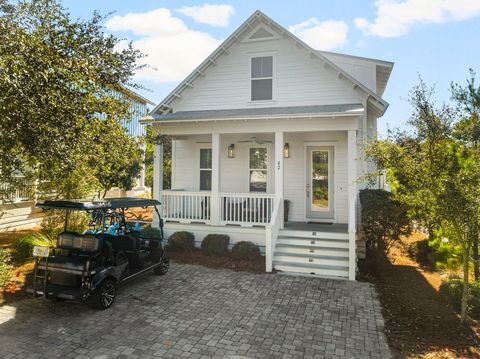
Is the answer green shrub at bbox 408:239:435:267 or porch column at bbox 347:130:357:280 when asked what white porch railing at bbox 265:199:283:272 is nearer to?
porch column at bbox 347:130:357:280

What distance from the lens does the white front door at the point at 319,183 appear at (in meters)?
11.4

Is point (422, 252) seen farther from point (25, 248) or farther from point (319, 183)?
point (25, 248)

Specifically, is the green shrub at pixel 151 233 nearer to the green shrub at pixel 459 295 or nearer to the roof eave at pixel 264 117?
the roof eave at pixel 264 117

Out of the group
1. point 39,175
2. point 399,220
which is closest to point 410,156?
point 399,220

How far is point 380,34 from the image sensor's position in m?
10.5

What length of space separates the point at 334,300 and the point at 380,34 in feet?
28.8

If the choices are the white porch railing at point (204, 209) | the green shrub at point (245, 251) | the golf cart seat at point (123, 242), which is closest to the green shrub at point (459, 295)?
the green shrub at point (245, 251)

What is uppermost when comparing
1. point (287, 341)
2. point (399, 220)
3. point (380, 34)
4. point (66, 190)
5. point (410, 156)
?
point (380, 34)

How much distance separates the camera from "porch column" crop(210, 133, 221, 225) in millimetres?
10430

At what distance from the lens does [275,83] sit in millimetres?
11602

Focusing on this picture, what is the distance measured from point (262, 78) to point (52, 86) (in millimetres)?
7952

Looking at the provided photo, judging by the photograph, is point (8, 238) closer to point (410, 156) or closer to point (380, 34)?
point (410, 156)

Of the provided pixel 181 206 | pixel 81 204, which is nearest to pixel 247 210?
pixel 181 206

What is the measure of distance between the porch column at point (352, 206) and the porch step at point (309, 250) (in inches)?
21.2
